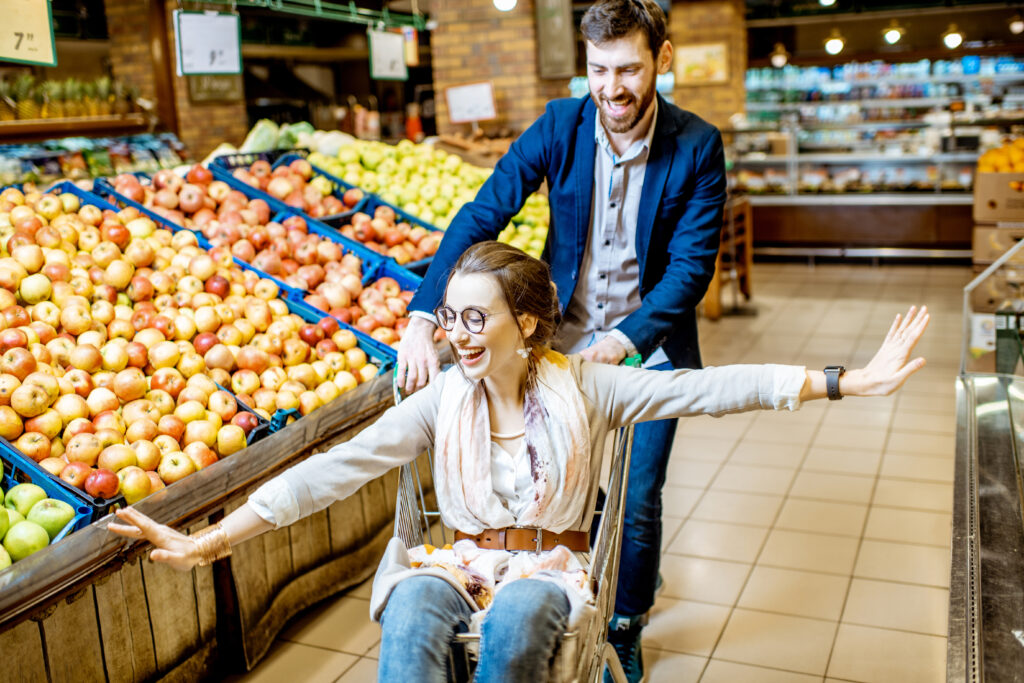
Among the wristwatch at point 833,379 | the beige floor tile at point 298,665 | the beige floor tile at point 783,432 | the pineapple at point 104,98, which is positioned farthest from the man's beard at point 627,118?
the pineapple at point 104,98

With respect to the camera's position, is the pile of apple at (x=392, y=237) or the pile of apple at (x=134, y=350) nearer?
the pile of apple at (x=134, y=350)

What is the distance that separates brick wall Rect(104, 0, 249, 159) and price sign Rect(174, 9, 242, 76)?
167 inches

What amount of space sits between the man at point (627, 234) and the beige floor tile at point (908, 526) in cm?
142

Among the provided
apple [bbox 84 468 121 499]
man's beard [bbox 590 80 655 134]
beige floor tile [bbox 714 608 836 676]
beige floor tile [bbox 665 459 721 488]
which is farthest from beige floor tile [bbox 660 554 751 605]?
apple [bbox 84 468 121 499]

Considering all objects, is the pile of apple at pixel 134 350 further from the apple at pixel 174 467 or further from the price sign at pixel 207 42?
the price sign at pixel 207 42

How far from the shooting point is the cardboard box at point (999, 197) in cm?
569

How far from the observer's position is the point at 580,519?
1.94 meters

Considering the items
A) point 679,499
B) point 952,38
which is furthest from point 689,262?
point 952,38

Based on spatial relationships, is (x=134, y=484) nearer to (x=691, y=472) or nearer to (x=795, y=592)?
(x=795, y=592)

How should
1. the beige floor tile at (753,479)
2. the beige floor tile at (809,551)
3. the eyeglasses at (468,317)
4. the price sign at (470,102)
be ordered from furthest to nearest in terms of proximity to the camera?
the price sign at (470,102) → the beige floor tile at (753,479) → the beige floor tile at (809,551) → the eyeglasses at (468,317)

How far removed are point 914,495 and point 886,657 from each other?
1.34 meters

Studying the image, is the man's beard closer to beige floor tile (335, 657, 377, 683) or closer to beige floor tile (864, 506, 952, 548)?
beige floor tile (335, 657, 377, 683)

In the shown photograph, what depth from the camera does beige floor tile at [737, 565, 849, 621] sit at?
3064 millimetres

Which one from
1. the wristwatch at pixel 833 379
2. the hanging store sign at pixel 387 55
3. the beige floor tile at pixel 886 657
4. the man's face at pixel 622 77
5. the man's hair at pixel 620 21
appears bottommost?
the beige floor tile at pixel 886 657
